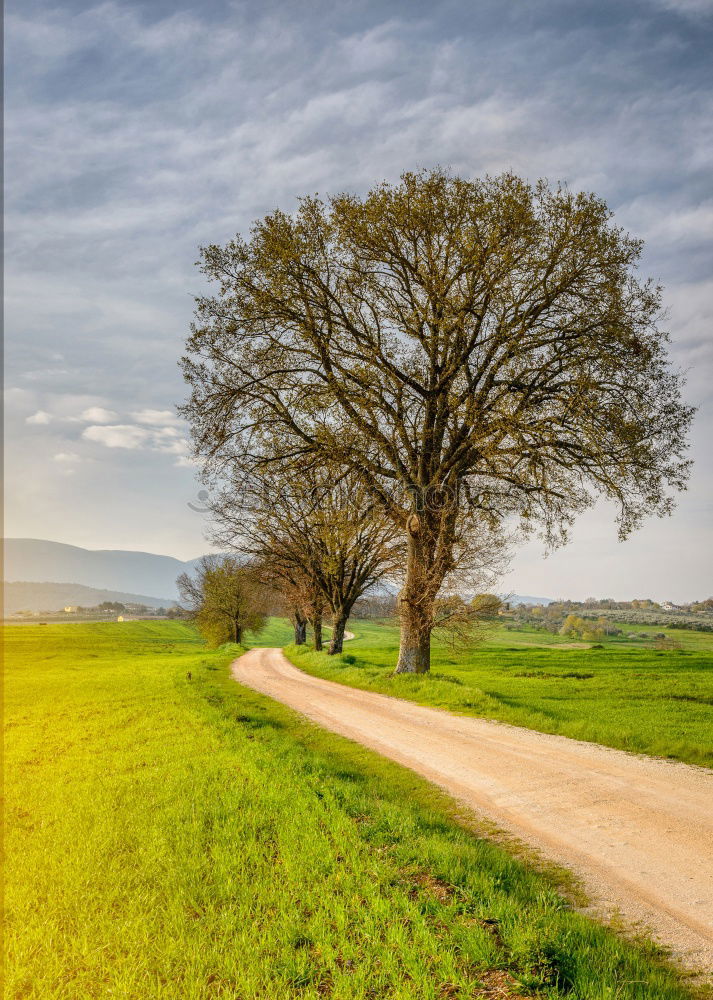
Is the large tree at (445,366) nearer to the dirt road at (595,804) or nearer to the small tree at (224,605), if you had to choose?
the dirt road at (595,804)

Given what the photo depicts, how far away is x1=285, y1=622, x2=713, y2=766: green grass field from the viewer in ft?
40.7

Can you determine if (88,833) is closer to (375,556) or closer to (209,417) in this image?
(209,417)

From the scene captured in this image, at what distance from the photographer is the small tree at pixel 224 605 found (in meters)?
70.2

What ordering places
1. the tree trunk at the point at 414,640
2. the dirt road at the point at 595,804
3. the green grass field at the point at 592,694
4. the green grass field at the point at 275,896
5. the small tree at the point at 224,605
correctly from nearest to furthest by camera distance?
the green grass field at the point at 275,896, the dirt road at the point at 595,804, the green grass field at the point at 592,694, the tree trunk at the point at 414,640, the small tree at the point at 224,605

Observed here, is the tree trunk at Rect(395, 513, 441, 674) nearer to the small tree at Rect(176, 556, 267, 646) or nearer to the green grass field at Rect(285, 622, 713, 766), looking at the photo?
the green grass field at Rect(285, 622, 713, 766)

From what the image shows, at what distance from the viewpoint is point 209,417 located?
23078 millimetres

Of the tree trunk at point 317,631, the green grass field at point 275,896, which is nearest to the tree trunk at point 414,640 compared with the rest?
the green grass field at point 275,896

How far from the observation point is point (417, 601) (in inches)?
888

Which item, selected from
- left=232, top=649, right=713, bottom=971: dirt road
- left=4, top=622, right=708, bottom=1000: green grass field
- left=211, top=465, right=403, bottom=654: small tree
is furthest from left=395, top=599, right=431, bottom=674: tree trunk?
left=4, top=622, right=708, bottom=1000: green grass field

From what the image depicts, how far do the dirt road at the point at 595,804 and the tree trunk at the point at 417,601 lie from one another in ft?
22.0

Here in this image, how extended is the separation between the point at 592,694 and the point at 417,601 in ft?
24.2

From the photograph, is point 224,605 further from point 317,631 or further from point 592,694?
point 592,694

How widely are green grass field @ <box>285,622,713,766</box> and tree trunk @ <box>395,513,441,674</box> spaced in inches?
37.2

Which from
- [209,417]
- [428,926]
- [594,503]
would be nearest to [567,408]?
[594,503]
